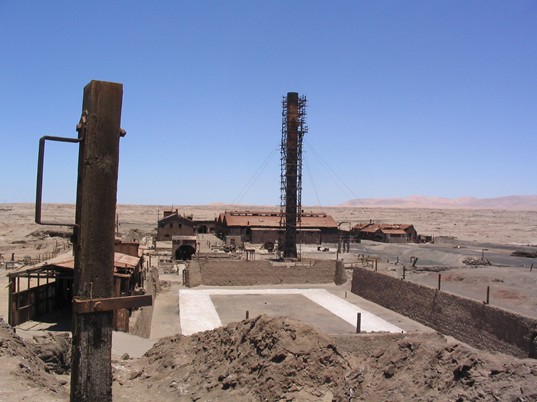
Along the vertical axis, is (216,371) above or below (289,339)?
below

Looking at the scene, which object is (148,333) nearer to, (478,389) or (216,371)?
(216,371)

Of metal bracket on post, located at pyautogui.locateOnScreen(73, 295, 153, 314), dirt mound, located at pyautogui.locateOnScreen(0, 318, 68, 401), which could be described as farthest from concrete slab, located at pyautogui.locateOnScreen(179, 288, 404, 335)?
metal bracket on post, located at pyautogui.locateOnScreen(73, 295, 153, 314)

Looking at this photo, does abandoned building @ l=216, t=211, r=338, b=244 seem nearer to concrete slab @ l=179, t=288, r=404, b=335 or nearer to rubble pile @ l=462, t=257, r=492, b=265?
rubble pile @ l=462, t=257, r=492, b=265

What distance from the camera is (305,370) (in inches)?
395

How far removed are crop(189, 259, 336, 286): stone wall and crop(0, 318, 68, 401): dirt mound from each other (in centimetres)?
2291

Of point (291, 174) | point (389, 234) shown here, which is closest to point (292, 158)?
point (291, 174)

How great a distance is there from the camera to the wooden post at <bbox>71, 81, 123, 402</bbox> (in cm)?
478

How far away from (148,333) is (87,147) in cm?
1670

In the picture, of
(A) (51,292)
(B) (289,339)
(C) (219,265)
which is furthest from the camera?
(C) (219,265)

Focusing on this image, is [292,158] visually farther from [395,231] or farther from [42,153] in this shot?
[42,153]

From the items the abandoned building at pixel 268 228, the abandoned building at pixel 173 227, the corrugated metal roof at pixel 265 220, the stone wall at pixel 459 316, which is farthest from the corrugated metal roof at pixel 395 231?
the stone wall at pixel 459 316

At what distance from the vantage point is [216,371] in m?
10.8

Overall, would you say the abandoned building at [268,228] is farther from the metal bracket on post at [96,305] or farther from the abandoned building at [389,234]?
the metal bracket on post at [96,305]

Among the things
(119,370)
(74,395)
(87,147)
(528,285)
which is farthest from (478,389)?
(528,285)
